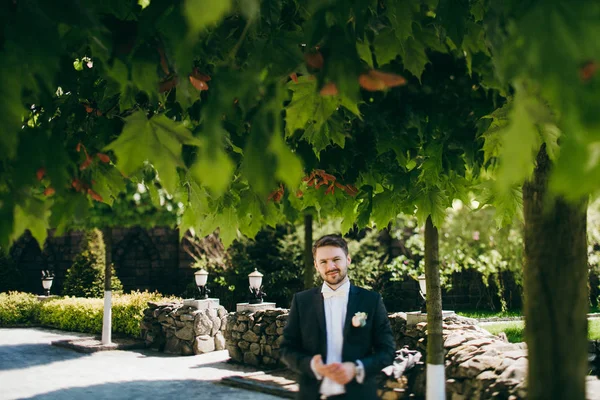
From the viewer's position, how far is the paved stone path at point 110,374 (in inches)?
362

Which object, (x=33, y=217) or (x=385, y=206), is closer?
(x=33, y=217)

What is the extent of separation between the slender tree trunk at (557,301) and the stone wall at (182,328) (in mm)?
11471

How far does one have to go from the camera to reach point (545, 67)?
125 centimetres

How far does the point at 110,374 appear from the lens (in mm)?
10805

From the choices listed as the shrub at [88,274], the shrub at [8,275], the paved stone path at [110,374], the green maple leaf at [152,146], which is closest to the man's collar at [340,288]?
the green maple leaf at [152,146]

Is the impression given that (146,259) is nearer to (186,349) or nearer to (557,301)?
(186,349)

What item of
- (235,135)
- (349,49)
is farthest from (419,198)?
(349,49)

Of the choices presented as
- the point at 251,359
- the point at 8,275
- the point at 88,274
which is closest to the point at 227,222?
the point at 251,359

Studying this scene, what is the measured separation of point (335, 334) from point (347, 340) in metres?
0.09

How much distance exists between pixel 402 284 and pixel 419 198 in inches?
533

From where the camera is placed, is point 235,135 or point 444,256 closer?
point 235,135

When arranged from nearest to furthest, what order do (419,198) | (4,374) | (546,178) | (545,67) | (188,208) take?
(545,67)
(546,178)
(188,208)
(419,198)
(4,374)

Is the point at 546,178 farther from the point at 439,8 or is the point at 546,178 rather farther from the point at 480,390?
the point at 480,390

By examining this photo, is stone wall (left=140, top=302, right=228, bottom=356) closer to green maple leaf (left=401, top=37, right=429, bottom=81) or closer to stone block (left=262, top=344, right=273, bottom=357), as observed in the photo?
stone block (left=262, top=344, right=273, bottom=357)
